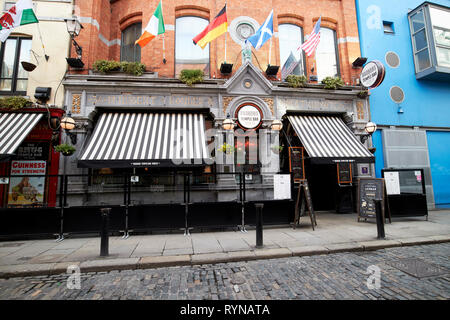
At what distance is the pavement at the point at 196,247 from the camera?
14.0ft

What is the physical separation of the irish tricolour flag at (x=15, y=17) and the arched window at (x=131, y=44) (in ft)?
11.2

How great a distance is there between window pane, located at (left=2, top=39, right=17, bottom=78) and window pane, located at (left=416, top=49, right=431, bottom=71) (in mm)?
19444

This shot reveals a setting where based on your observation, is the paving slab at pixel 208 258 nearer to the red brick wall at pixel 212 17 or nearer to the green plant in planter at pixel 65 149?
the green plant in planter at pixel 65 149

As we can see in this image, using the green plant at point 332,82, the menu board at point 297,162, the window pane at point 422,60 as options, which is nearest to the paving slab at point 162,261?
the menu board at point 297,162

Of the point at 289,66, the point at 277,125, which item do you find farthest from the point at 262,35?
the point at 277,125

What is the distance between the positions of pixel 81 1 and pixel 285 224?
500 inches

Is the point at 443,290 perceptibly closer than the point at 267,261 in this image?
Yes

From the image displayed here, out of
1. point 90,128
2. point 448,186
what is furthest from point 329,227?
point 90,128

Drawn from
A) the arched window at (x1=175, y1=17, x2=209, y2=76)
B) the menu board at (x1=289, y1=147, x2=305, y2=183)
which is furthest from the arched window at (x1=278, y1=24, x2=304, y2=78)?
the menu board at (x1=289, y1=147, x2=305, y2=183)

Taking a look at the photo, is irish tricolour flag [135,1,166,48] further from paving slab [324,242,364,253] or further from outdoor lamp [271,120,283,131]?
paving slab [324,242,364,253]

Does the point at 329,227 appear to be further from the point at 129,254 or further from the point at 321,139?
the point at 129,254

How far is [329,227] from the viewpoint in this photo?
7074 millimetres

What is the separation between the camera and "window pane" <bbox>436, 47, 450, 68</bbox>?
34.8 ft

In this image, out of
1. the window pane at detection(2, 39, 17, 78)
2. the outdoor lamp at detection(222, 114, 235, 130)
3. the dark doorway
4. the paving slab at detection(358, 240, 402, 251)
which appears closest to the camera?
the paving slab at detection(358, 240, 402, 251)
